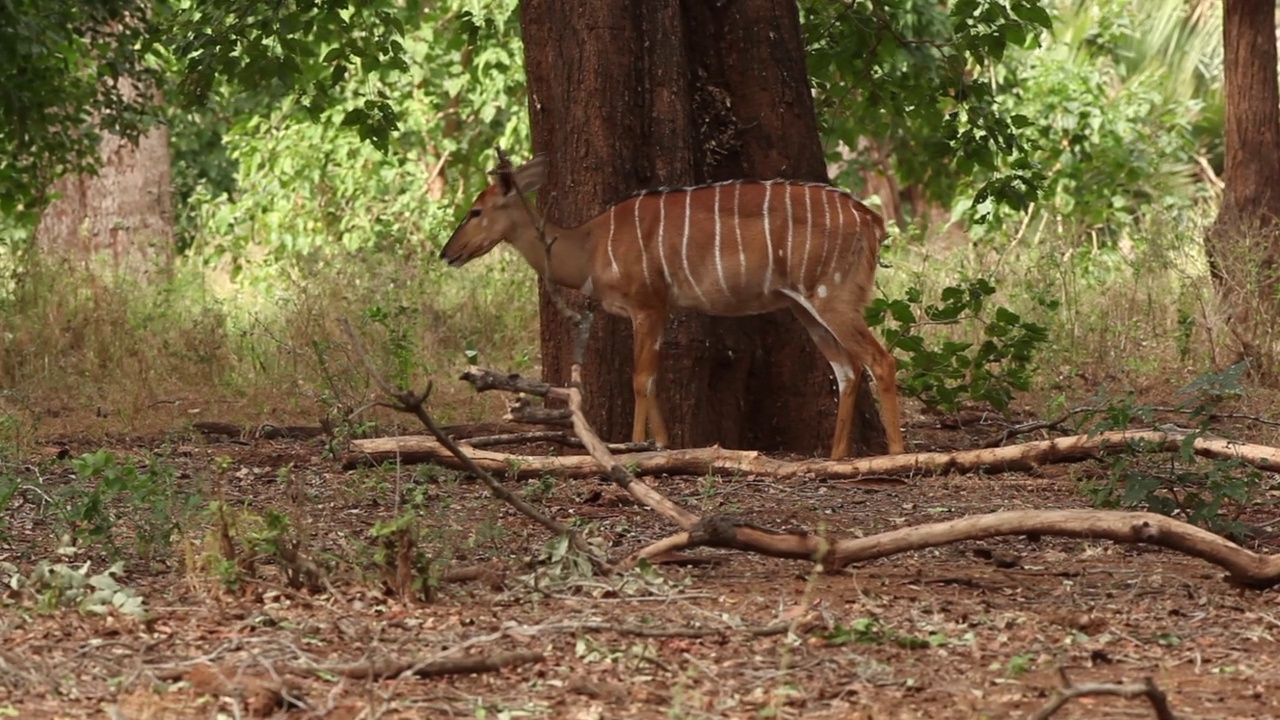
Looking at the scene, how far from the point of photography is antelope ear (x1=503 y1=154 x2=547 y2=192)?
7.84 meters

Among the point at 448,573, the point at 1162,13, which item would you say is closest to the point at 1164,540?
the point at 448,573

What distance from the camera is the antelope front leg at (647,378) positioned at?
7605 mm

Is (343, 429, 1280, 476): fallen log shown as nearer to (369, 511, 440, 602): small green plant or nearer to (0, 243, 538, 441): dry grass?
(0, 243, 538, 441): dry grass

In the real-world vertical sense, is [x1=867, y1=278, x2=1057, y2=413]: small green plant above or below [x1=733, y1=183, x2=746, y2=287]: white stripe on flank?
below

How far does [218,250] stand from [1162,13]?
11.5 metres

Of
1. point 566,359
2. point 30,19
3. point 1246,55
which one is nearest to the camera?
point 566,359

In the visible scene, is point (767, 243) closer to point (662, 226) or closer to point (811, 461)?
point (662, 226)

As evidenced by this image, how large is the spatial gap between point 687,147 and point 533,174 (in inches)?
26.3

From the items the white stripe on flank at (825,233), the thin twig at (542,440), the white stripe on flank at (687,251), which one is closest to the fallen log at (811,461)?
the thin twig at (542,440)

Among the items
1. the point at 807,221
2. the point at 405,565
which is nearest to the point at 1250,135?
the point at 807,221

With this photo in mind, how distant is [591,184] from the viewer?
7.95 metres

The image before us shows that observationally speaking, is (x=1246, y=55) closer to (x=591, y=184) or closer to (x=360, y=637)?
(x=591, y=184)

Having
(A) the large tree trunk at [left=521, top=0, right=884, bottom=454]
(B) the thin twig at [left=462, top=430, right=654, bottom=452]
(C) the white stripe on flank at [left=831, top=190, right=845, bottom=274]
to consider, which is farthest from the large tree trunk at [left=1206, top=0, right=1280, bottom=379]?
(B) the thin twig at [left=462, top=430, right=654, bottom=452]

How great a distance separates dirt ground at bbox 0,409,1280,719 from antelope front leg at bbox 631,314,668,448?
171 centimetres
